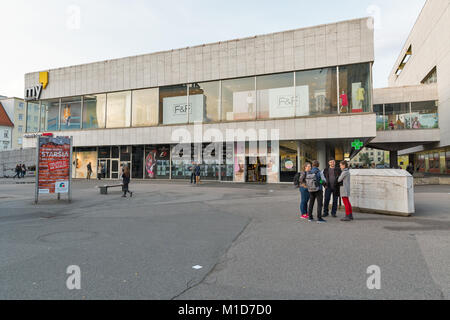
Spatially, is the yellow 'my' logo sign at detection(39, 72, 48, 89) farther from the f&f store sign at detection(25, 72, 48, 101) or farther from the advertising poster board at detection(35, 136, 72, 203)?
the advertising poster board at detection(35, 136, 72, 203)

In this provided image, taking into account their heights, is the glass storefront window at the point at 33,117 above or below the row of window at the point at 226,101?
above

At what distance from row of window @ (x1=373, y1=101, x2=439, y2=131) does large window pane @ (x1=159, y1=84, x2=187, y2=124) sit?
24147mm

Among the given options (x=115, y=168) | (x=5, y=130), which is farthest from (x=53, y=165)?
(x=5, y=130)

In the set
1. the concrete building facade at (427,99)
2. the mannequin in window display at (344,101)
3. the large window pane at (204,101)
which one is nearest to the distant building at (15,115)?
the large window pane at (204,101)

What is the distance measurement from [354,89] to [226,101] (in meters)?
10.3

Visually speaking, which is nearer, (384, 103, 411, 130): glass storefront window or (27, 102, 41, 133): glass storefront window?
(384, 103, 411, 130): glass storefront window

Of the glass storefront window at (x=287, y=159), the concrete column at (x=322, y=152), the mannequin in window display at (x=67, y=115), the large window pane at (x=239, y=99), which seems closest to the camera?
the glass storefront window at (x=287, y=159)

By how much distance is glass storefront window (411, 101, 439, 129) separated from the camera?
3173cm

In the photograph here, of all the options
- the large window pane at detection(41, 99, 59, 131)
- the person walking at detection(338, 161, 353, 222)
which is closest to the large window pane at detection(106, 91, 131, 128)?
the large window pane at detection(41, 99, 59, 131)

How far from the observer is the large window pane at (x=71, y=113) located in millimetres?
29812

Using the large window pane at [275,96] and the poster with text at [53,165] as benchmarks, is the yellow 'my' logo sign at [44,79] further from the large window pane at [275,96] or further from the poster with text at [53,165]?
the large window pane at [275,96]

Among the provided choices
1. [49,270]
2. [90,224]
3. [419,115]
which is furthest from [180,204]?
[419,115]

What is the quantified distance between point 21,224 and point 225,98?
62.8 ft

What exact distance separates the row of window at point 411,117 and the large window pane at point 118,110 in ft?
96.7
